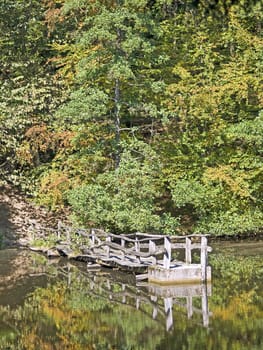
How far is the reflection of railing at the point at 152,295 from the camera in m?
15.2

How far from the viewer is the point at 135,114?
29.5 m

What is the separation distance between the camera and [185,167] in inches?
1302

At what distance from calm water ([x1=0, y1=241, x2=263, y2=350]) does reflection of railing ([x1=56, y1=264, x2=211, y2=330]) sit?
0.06 feet

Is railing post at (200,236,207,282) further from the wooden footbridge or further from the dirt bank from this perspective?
the dirt bank

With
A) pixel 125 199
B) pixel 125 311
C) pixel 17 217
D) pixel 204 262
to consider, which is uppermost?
pixel 17 217

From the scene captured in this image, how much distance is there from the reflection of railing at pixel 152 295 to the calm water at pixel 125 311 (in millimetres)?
19

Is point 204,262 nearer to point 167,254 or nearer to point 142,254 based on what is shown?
point 167,254

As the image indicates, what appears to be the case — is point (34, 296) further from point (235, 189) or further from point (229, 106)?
point (229, 106)

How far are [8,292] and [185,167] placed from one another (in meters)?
16.2

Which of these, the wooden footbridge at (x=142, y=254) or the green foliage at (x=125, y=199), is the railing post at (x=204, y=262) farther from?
the green foliage at (x=125, y=199)

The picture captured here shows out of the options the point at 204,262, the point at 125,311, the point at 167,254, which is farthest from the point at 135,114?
the point at 125,311

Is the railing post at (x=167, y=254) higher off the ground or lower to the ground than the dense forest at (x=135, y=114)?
lower

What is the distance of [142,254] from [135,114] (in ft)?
34.5

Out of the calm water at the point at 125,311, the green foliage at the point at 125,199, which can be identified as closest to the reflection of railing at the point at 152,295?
the calm water at the point at 125,311
